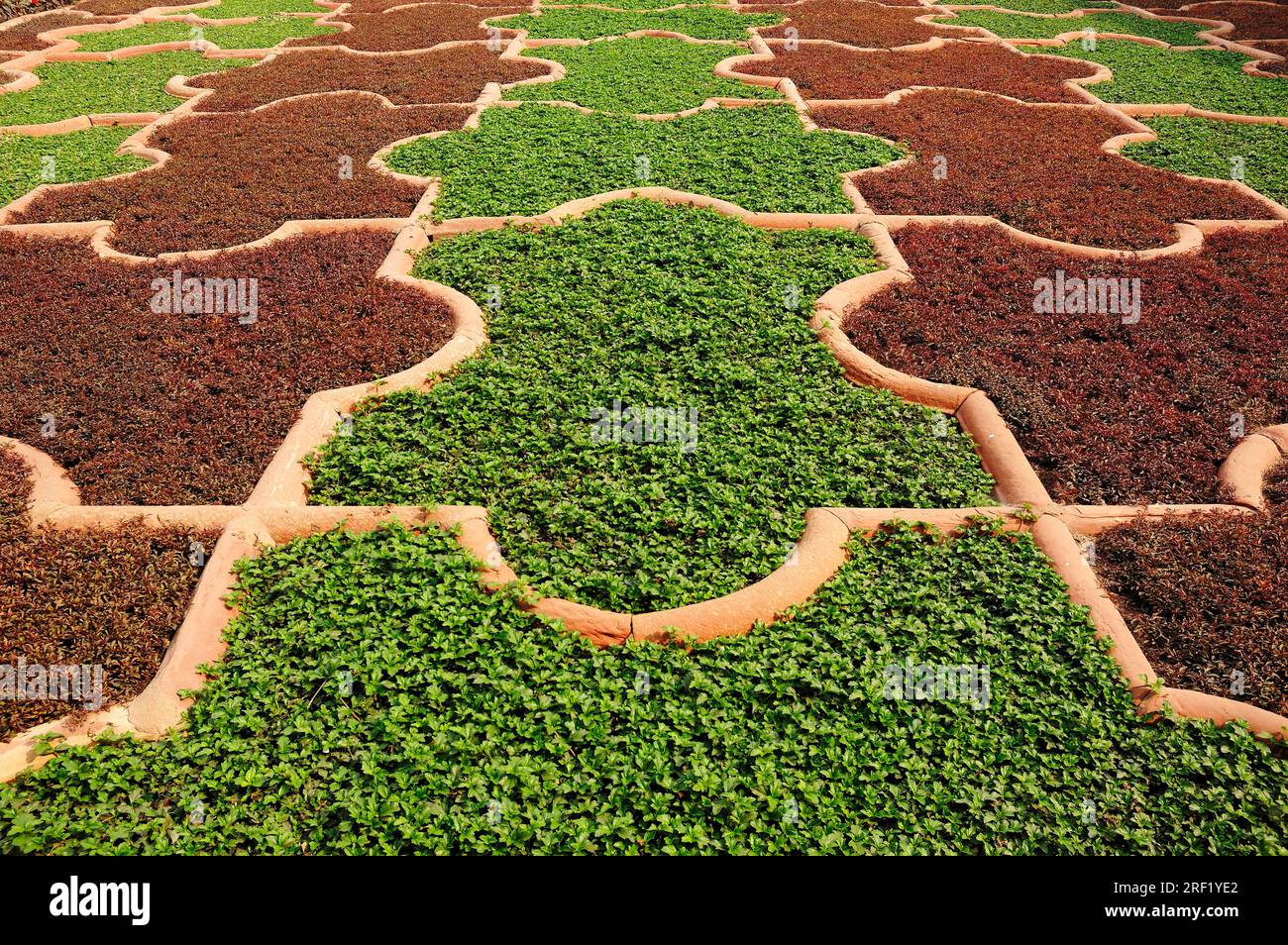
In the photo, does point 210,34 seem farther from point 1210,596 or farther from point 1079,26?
point 1210,596

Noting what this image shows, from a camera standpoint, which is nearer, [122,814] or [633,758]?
[122,814]

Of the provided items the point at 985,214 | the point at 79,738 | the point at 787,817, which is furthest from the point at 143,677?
the point at 985,214

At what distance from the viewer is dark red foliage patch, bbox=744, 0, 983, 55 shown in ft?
45.4

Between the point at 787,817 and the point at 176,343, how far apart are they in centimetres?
535

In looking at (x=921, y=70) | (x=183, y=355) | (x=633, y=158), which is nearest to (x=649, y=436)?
(x=183, y=355)

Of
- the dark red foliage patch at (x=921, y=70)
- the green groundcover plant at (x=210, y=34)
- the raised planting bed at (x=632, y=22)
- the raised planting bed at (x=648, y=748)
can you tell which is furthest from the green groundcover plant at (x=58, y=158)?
the dark red foliage patch at (x=921, y=70)

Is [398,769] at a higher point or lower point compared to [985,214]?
lower

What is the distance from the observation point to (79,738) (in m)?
3.39

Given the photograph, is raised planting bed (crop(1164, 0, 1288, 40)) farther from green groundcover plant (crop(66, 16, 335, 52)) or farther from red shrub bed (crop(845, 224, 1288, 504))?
green groundcover plant (crop(66, 16, 335, 52))

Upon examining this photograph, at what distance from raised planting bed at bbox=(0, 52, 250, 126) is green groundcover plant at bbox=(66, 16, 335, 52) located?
829 mm

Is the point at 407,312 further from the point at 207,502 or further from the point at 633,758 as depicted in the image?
the point at 633,758

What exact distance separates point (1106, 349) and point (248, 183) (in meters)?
8.20

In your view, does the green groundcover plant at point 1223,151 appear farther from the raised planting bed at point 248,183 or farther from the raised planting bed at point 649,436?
the raised planting bed at point 248,183

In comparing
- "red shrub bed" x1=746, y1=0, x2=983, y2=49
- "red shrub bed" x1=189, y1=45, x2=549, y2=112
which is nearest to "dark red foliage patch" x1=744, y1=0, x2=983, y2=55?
"red shrub bed" x1=746, y1=0, x2=983, y2=49
